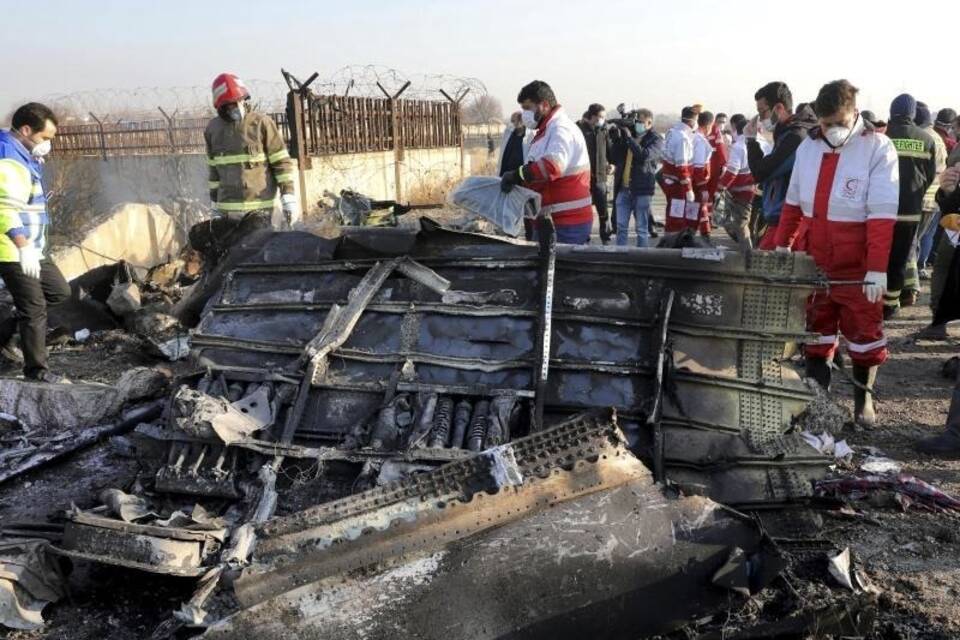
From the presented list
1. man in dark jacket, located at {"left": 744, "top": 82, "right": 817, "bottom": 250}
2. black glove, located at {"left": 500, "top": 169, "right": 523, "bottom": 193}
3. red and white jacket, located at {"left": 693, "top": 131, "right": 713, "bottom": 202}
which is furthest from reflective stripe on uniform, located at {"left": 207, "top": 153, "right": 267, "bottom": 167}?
red and white jacket, located at {"left": 693, "top": 131, "right": 713, "bottom": 202}

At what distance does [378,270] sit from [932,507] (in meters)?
3.29

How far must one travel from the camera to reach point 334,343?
13.1ft

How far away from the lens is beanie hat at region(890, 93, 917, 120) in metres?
5.87

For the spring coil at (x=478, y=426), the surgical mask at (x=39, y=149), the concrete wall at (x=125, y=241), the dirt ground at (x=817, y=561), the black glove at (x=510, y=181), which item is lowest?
the dirt ground at (x=817, y=561)

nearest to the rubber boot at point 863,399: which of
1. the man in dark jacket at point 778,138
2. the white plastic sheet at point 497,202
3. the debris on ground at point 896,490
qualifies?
the debris on ground at point 896,490

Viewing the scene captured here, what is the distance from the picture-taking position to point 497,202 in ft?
19.2

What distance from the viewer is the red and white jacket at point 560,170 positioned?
5.72 metres

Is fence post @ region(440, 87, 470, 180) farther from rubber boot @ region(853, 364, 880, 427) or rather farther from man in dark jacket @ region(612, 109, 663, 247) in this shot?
rubber boot @ region(853, 364, 880, 427)

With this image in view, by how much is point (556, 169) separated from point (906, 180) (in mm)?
2569

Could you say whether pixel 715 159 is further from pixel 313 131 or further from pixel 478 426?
pixel 478 426

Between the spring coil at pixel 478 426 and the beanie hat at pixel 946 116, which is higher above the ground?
the beanie hat at pixel 946 116

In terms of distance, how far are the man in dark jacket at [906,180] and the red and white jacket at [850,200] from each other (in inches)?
22.9

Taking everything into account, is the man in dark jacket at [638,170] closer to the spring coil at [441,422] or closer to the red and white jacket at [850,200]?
the red and white jacket at [850,200]

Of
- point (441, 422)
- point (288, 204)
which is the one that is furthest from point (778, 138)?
point (441, 422)
